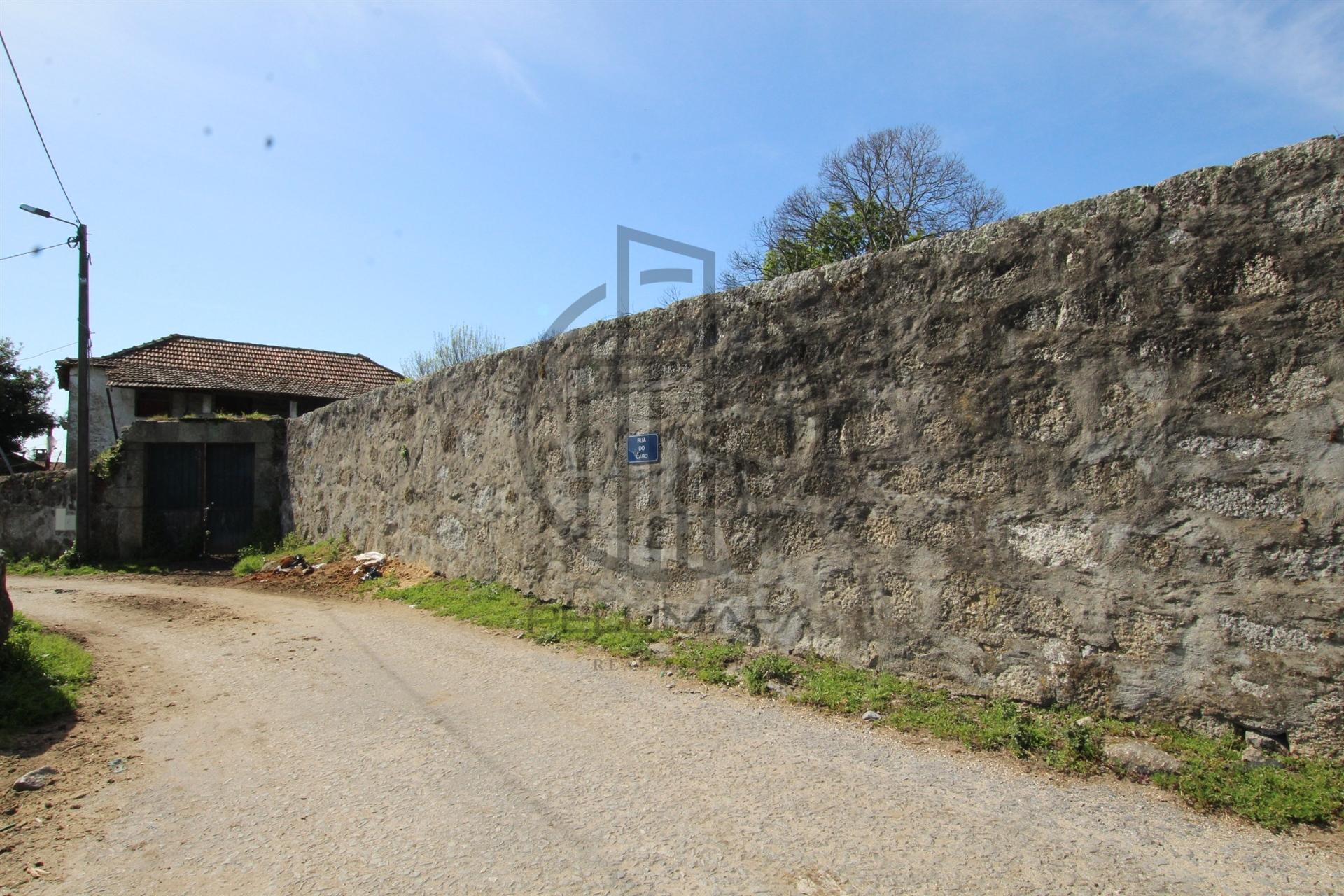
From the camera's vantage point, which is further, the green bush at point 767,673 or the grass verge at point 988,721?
the green bush at point 767,673

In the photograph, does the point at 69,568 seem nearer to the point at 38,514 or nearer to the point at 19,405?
the point at 38,514

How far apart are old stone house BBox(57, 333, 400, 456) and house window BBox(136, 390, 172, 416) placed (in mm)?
20

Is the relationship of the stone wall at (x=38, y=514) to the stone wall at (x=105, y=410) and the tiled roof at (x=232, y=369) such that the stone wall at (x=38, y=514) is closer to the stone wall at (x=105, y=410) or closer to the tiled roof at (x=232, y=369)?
the tiled roof at (x=232, y=369)

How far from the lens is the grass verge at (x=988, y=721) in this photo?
106 inches

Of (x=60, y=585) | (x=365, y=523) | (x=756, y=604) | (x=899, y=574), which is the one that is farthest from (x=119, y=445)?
(x=899, y=574)

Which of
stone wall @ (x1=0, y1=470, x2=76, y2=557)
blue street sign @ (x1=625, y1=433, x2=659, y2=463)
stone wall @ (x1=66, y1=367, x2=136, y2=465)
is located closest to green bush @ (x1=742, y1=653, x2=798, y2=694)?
blue street sign @ (x1=625, y1=433, x2=659, y2=463)

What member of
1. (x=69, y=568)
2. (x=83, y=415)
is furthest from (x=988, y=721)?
(x=83, y=415)

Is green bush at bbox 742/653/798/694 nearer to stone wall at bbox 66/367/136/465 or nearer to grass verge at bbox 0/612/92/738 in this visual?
grass verge at bbox 0/612/92/738

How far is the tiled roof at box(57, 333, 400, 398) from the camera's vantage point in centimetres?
2498

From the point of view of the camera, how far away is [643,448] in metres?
5.61

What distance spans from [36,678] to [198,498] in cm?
806

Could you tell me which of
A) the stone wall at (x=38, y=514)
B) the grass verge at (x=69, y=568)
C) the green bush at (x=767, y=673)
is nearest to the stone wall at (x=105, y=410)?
the stone wall at (x=38, y=514)

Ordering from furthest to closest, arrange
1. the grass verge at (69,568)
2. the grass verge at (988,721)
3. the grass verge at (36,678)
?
the grass verge at (69,568)
the grass verge at (36,678)
the grass verge at (988,721)

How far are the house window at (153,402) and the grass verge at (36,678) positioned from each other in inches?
905
